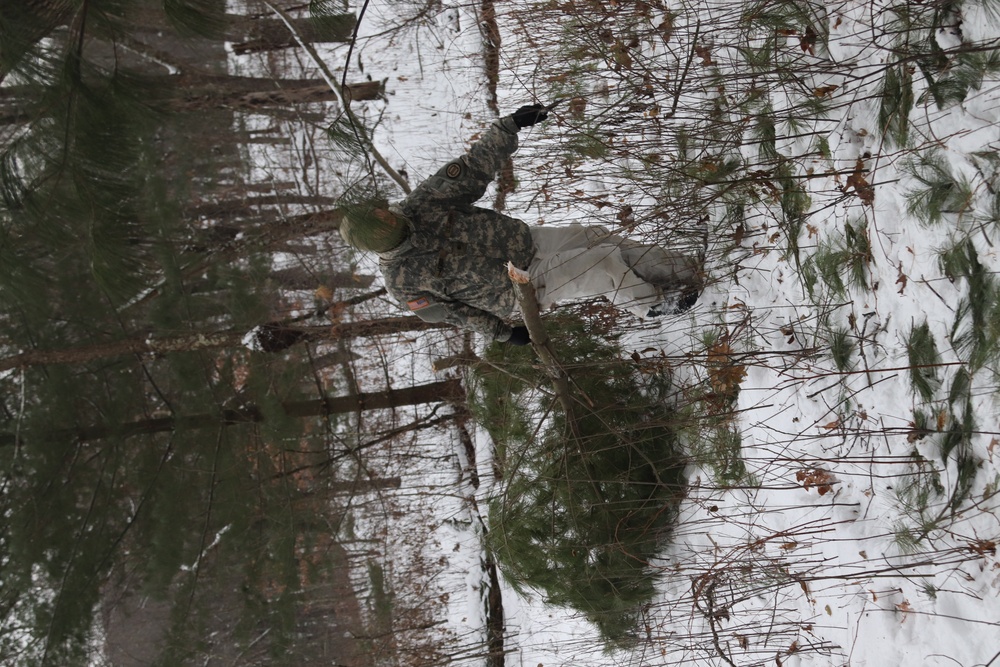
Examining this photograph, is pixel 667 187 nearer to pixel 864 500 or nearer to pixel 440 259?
pixel 440 259

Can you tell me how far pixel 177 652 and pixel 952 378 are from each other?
14.5 feet

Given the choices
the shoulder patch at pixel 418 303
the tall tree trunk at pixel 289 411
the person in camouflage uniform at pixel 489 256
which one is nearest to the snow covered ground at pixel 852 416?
the person in camouflage uniform at pixel 489 256

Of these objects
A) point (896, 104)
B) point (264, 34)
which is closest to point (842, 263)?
point (896, 104)

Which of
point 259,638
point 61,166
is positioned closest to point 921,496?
point 61,166

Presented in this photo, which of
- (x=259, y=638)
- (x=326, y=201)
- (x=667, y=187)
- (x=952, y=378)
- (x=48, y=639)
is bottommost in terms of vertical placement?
(x=259, y=638)

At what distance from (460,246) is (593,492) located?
134cm

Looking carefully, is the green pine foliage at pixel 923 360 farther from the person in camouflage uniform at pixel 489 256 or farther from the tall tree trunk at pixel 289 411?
the tall tree trunk at pixel 289 411

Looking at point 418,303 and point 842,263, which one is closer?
point 842,263

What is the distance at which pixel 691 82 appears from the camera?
2.95 m

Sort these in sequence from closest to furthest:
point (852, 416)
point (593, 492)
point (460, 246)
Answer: point (852, 416), point (460, 246), point (593, 492)

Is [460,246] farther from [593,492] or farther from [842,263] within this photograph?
[842,263]

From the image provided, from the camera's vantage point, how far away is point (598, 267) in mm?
2770

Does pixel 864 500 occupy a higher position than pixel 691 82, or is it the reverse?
pixel 691 82

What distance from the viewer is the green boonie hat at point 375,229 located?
2268 millimetres
